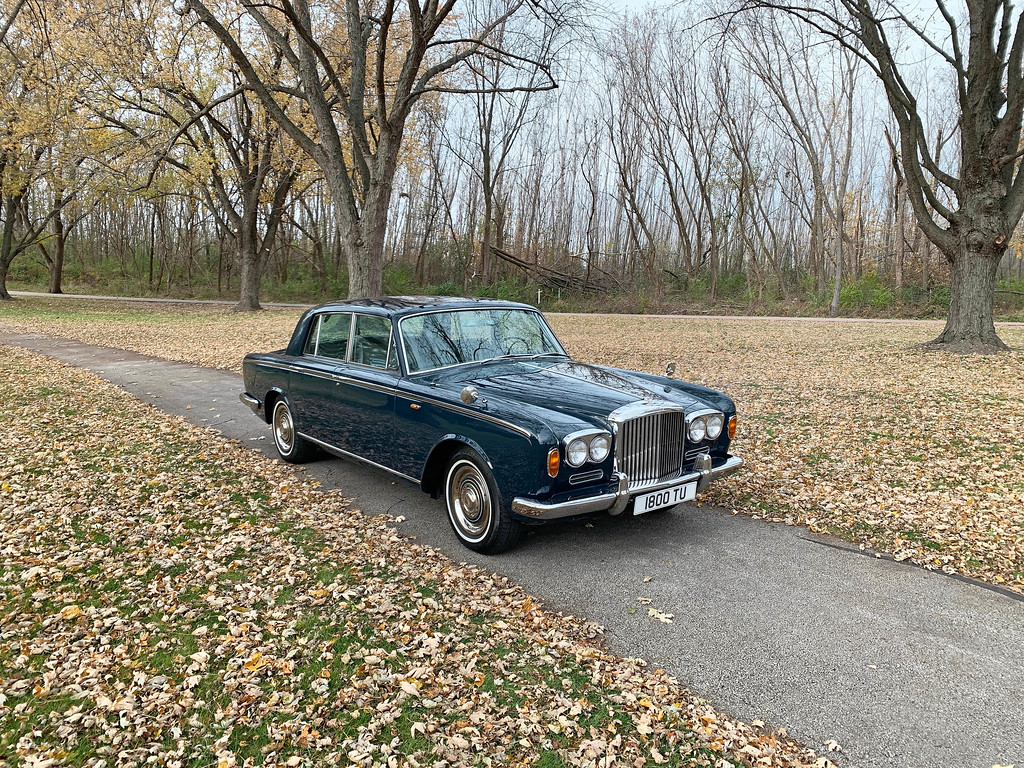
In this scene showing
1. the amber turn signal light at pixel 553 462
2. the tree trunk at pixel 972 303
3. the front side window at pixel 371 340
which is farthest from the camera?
the tree trunk at pixel 972 303

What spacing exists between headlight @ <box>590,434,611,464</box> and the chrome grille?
0.11m

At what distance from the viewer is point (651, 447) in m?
4.52

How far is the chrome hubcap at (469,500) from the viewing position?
4.52m

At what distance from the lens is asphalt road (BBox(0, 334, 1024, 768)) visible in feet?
9.35

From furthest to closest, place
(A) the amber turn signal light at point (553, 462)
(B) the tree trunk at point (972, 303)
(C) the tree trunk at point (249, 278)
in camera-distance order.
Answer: (C) the tree trunk at point (249, 278) < (B) the tree trunk at point (972, 303) < (A) the amber turn signal light at point (553, 462)

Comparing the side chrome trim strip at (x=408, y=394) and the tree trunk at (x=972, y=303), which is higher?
the tree trunk at (x=972, y=303)

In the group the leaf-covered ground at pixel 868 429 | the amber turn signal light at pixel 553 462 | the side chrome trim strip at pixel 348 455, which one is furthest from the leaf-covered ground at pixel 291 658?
the leaf-covered ground at pixel 868 429

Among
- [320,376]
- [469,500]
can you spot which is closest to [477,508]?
[469,500]

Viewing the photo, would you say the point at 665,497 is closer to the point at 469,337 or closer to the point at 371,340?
the point at 469,337

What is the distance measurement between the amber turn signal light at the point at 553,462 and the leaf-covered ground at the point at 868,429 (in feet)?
7.63

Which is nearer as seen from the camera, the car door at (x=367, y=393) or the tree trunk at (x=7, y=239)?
the car door at (x=367, y=393)

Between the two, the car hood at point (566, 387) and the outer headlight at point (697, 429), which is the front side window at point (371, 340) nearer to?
the car hood at point (566, 387)

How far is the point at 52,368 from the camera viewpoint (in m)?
13.2

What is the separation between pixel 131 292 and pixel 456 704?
1885 inches
